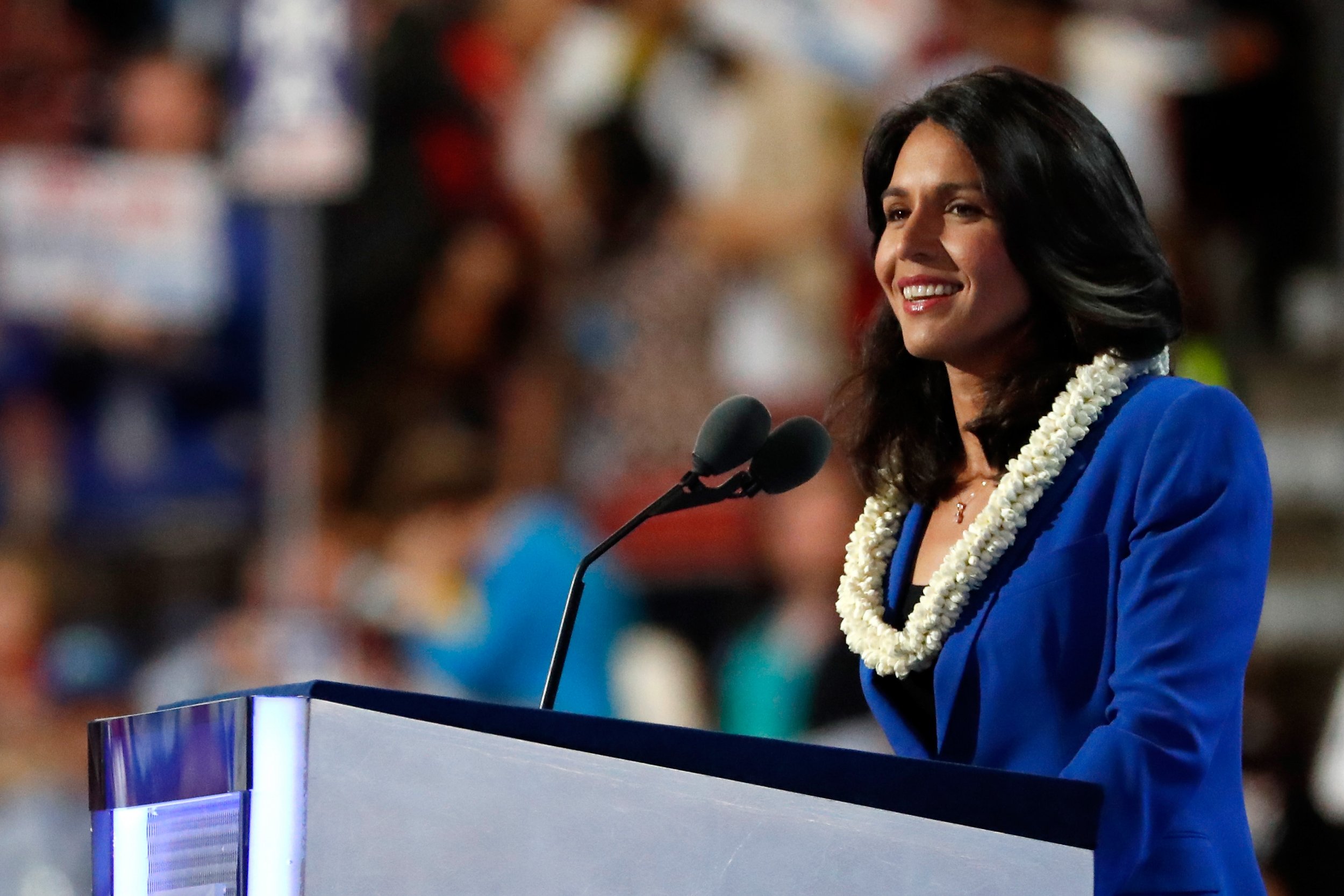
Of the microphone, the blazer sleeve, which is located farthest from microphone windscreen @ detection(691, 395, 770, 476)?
the blazer sleeve

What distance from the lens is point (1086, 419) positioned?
173 centimetres

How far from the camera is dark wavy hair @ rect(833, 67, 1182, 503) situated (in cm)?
173

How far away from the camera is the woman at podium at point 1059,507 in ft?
5.16

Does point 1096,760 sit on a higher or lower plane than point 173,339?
lower

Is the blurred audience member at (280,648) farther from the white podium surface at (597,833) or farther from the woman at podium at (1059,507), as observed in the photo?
the white podium surface at (597,833)

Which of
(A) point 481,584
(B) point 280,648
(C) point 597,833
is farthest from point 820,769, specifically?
(B) point 280,648

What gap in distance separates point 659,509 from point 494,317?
5.01 meters

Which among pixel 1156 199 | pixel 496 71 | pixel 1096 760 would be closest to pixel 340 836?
pixel 1096 760

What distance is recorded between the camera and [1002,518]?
5.72 ft

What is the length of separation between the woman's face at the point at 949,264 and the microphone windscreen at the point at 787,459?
15 centimetres

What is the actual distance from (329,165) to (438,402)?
0.92 metres

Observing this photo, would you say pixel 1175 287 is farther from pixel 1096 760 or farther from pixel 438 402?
pixel 438 402

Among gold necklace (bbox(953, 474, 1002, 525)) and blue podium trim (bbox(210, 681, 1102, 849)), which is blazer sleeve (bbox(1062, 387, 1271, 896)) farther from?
gold necklace (bbox(953, 474, 1002, 525))

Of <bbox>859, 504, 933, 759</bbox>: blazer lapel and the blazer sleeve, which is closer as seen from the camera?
the blazer sleeve
